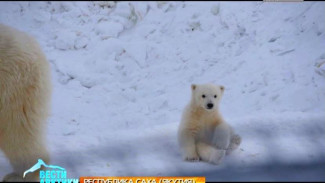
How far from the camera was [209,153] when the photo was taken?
4.85 ft

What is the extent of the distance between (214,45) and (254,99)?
2.23ft

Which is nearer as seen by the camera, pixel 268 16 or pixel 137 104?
pixel 137 104

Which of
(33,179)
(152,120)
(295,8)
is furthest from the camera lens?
(295,8)

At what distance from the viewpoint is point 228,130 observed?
154cm

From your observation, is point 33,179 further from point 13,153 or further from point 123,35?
point 123,35

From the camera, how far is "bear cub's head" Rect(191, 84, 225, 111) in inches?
61.7

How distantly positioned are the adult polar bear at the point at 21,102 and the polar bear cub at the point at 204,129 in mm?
506

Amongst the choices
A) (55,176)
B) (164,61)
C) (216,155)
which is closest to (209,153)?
(216,155)

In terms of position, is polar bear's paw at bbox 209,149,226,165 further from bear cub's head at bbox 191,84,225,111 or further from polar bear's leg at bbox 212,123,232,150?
bear cub's head at bbox 191,84,225,111

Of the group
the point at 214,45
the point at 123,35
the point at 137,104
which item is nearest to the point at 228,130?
the point at 137,104

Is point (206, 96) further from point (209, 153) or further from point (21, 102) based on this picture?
point (21, 102)

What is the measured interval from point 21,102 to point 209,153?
0.65 meters
